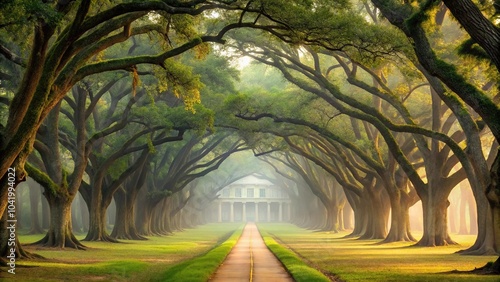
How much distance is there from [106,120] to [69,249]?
11577 millimetres

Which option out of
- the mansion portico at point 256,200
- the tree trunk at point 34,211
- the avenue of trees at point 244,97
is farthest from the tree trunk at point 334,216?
the mansion portico at point 256,200

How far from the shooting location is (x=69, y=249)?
31.9 m

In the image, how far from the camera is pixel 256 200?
164 meters

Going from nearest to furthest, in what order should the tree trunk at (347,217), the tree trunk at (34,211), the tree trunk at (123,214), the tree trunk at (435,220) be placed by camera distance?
the tree trunk at (435,220)
the tree trunk at (123,214)
the tree trunk at (34,211)
the tree trunk at (347,217)

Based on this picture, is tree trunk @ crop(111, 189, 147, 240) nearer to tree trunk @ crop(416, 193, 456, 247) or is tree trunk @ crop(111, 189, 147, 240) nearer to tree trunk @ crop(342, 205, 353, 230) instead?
tree trunk @ crop(416, 193, 456, 247)

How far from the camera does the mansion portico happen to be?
163 m

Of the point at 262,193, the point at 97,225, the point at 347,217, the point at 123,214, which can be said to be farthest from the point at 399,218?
the point at 262,193

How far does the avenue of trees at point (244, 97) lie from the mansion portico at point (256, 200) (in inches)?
3575

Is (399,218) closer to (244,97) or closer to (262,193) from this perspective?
(244,97)

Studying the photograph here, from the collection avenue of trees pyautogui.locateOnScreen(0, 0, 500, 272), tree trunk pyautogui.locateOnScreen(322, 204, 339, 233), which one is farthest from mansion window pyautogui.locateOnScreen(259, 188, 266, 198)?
avenue of trees pyautogui.locateOnScreen(0, 0, 500, 272)

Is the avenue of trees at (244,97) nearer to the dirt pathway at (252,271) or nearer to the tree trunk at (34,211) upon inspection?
the tree trunk at (34,211)

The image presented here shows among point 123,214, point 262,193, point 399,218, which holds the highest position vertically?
point 262,193

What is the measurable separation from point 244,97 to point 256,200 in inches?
4980

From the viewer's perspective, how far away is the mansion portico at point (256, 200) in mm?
163000
